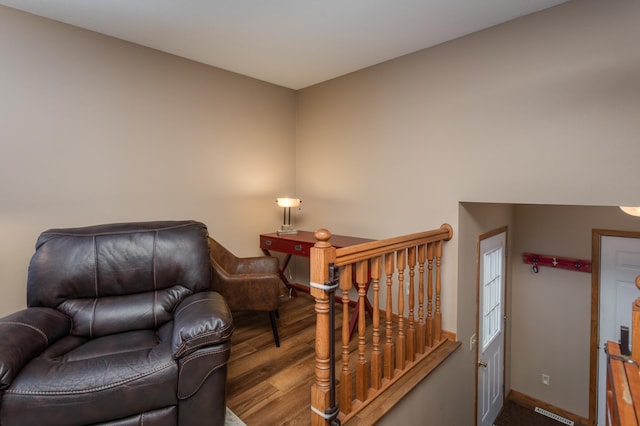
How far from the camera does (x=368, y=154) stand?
3322 mm

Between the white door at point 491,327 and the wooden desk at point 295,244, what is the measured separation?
1146mm

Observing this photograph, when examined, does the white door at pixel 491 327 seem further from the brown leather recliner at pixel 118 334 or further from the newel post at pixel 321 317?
the brown leather recliner at pixel 118 334

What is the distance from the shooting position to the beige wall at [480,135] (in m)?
2.03

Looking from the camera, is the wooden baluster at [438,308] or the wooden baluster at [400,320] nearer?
the wooden baluster at [400,320]

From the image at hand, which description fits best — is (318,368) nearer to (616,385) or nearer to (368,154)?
(616,385)

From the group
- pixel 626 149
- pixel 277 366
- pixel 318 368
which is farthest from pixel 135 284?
pixel 626 149

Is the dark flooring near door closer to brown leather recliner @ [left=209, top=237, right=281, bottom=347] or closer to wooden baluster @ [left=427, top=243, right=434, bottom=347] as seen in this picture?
wooden baluster @ [left=427, top=243, right=434, bottom=347]

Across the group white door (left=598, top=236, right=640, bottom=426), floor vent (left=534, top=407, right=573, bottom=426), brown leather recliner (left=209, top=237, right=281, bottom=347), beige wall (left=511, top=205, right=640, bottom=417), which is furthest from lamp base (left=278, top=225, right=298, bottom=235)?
floor vent (left=534, top=407, right=573, bottom=426)

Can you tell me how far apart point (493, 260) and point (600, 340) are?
4.51 feet

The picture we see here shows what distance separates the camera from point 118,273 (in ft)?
6.86

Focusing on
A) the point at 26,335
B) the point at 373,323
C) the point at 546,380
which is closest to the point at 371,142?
the point at 373,323

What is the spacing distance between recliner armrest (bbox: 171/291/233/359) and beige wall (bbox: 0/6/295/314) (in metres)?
1.49

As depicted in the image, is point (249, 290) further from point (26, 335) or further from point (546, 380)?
point (546, 380)

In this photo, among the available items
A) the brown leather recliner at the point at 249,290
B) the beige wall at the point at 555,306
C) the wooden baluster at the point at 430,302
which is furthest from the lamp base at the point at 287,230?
the beige wall at the point at 555,306
